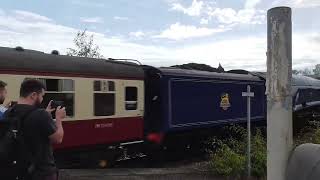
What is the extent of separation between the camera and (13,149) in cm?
436

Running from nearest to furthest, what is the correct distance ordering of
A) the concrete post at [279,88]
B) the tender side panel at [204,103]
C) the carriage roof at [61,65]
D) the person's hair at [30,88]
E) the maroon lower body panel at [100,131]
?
the person's hair at [30,88] → the concrete post at [279,88] → the carriage roof at [61,65] → the maroon lower body panel at [100,131] → the tender side panel at [204,103]

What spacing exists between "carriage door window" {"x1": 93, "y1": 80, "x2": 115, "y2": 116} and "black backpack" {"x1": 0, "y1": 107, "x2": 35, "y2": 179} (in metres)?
7.74

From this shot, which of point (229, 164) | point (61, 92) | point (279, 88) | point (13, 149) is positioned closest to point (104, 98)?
point (61, 92)

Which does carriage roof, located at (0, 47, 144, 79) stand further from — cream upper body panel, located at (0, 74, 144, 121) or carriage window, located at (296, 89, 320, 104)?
carriage window, located at (296, 89, 320, 104)

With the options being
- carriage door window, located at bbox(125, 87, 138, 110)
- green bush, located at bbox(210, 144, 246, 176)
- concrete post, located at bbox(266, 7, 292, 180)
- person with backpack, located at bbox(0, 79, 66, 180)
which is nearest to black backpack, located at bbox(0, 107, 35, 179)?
person with backpack, located at bbox(0, 79, 66, 180)

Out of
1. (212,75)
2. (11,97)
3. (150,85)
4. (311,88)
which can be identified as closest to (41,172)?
(11,97)

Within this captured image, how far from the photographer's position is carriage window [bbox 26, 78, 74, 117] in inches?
428

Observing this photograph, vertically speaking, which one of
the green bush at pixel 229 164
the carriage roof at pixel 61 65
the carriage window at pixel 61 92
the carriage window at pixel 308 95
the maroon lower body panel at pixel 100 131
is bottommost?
the green bush at pixel 229 164

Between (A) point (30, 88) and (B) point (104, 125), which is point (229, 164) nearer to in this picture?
(B) point (104, 125)

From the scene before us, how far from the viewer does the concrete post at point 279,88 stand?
498 cm

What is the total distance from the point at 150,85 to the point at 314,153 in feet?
34.2

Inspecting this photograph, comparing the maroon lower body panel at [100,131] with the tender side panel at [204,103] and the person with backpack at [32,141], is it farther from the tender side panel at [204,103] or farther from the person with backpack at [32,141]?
the person with backpack at [32,141]

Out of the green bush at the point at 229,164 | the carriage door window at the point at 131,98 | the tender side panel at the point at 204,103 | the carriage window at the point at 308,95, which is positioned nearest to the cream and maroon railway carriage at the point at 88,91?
the carriage door window at the point at 131,98

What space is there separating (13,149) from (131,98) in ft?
30.5
